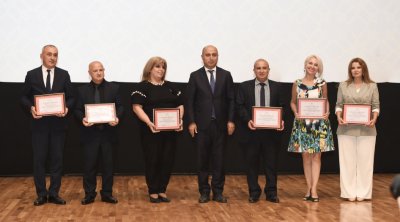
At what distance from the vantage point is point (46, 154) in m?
5.90

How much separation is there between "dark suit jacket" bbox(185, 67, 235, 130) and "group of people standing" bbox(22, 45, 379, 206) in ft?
0.03

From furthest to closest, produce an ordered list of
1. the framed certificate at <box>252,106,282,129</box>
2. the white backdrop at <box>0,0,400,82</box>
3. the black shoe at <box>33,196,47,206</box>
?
the white backdrop at <box>0,0,400,82</box>
the framed certificate at <box>252,106,282,129</box>
the black shoe at <box>33,196,47,206</box>

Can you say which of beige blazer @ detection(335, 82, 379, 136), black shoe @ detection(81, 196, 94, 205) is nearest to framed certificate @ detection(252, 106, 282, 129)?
beige blazer @ detection(335, 82, 379, 136)

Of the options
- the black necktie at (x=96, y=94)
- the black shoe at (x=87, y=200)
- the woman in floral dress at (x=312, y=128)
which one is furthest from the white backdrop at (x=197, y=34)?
the black shoe at (x=87, y=200)

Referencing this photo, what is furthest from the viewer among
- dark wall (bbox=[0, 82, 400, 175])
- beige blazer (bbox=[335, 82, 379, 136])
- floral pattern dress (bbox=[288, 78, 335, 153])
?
dark wall (bbox=[0, 82, 400, 175])

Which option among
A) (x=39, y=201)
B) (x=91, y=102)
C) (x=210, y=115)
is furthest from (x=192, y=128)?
(x=39, y=201)

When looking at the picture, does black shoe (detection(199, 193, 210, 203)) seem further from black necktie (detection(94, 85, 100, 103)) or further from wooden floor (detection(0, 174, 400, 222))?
black necktie (detection(94, 85, 100, 103))

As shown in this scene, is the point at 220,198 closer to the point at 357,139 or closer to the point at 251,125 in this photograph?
the point at 251,125

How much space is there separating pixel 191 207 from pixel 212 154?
24.8 inches

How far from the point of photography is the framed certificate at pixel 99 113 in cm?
588

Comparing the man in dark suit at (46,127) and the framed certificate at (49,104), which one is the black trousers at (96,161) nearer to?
the man in dark suit at (46,127)

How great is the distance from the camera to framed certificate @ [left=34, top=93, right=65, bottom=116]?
→ 573 centimetres

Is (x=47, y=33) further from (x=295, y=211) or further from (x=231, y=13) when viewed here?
(x=295, y=211)

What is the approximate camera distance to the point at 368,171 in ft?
20.5
